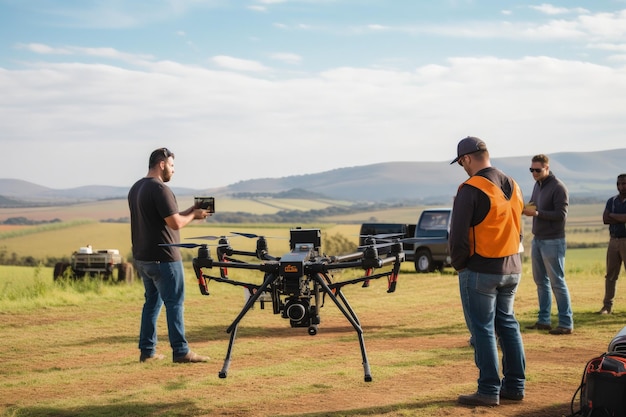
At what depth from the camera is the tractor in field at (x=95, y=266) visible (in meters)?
21.3

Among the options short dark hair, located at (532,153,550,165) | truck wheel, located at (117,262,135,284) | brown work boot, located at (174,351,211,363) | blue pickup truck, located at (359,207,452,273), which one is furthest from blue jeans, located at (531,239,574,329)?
blue pickup truck, located at (359,207,452,273)

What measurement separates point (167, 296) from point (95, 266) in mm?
12948

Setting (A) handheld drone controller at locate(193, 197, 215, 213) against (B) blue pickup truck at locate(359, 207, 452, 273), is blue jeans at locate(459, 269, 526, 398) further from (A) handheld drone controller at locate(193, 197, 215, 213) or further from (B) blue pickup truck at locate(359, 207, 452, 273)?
(B) blue pickup truck at locate(359, 207, 452, 273)

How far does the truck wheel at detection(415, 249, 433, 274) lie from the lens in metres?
26.2

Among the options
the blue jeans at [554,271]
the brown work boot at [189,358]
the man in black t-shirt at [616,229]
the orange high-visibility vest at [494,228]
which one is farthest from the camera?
the man in black t-shirt at [616,229]

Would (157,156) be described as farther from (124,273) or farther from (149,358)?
(124,273)

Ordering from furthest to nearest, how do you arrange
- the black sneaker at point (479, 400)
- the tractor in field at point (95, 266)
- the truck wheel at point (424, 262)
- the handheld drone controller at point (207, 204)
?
the truck wheel at point (424, 262) → the tractor in field at point (95, 266) → the handheld drone controller at point (207, 204) → the black sneaker at point (479, 400)

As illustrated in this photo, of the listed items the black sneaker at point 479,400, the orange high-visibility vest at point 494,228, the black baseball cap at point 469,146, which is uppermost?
the black baseball cap at point 469,146

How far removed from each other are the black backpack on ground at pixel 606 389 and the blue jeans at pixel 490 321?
121 centimetres

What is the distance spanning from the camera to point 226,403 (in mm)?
7395

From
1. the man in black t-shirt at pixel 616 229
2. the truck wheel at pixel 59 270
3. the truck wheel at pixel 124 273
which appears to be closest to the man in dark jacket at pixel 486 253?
the man in black t-shirt at pixel 616 229

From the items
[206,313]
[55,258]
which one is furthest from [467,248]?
[55,258]

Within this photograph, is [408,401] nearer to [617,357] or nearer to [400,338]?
[617,357]

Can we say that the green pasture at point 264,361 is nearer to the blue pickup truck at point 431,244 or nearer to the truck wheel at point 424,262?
the blue pickup truck at point 431,244
